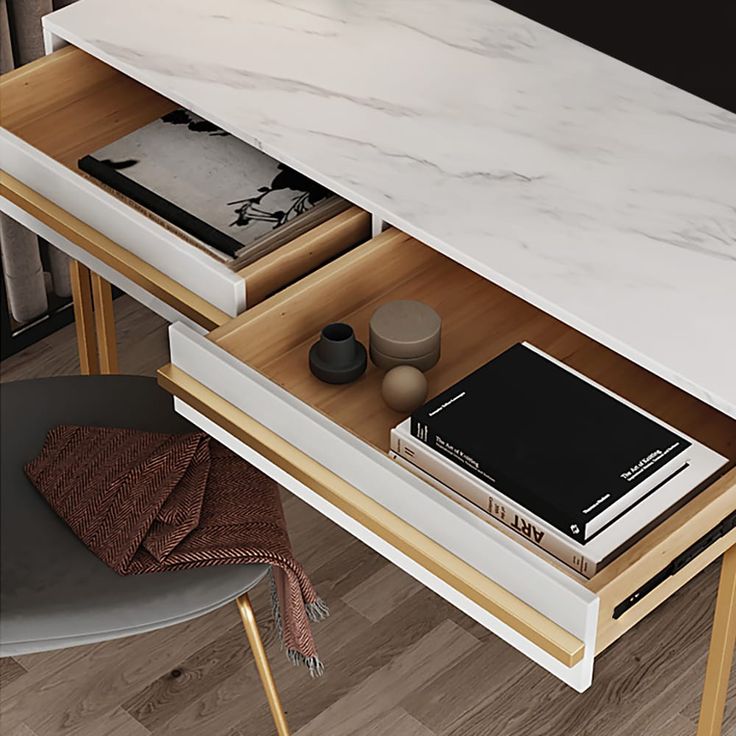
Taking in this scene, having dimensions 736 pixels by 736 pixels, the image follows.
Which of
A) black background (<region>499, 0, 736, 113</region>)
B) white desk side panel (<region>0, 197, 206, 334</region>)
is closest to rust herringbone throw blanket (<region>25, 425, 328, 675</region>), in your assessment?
white desk side panel (<region>0, 197, 206, 334</region>)

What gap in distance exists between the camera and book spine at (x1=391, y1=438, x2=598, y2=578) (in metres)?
1.26

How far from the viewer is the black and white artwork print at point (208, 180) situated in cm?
163

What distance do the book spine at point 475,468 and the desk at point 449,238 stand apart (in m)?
0.05

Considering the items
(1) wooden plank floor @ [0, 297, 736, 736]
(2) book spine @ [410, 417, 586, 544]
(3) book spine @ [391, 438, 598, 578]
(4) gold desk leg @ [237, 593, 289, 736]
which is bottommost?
(1) wooden plank floor @ [0, 297, 736, 736]

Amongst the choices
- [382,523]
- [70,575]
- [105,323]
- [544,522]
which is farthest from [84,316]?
[544,522]

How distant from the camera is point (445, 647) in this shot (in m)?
2.02

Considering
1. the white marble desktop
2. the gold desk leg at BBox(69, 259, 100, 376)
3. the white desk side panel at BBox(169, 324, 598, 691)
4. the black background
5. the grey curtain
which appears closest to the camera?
the white desk side panel at BBox(169, 324, 598, 691)

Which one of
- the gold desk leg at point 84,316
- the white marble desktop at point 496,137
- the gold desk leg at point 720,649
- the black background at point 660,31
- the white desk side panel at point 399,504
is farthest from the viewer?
the gold desk leg at point 84,316

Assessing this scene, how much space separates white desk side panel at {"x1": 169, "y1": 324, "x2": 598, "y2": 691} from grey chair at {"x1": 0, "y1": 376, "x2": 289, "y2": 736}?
159mm

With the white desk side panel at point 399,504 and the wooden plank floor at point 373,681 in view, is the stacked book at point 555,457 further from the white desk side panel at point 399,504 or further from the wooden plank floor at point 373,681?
the wooden plank floor at point 373,681

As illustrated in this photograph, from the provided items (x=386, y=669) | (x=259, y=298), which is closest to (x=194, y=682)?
(x=386, y=669)

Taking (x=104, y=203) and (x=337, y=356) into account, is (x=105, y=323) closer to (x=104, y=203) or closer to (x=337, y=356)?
(x=104, y=203)

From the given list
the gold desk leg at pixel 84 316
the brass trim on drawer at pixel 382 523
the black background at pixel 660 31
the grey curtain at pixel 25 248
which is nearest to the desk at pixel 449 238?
the brass trim on drawer at pixel 382 523

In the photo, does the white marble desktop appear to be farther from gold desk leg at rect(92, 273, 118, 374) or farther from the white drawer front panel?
gold desk leg at rect(92, 273, 118, 374)
